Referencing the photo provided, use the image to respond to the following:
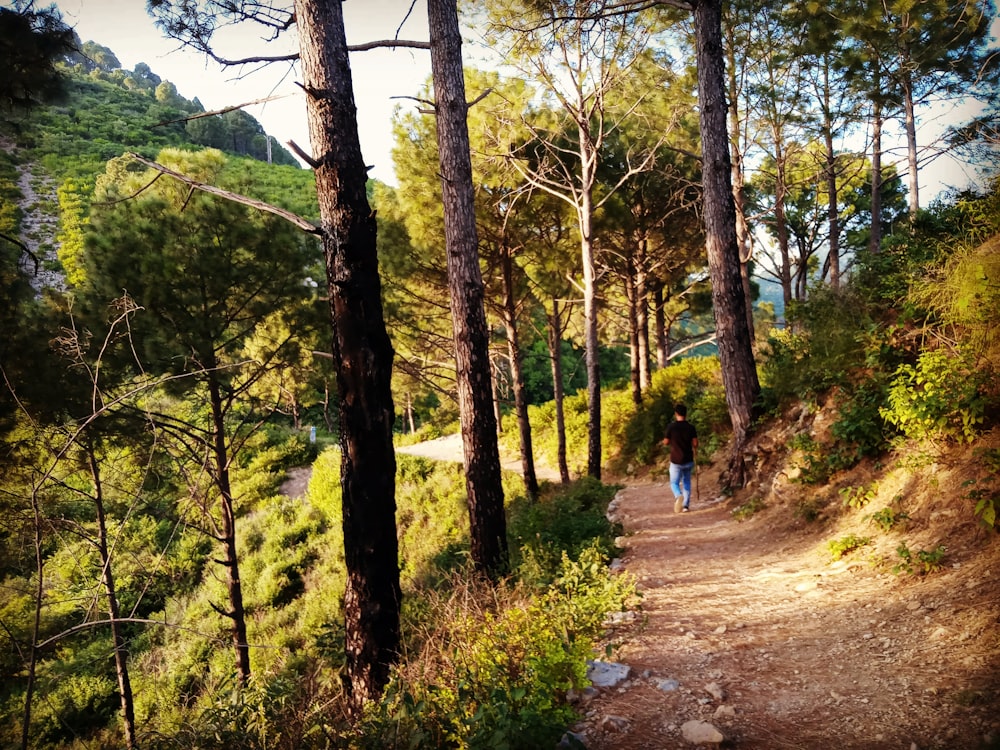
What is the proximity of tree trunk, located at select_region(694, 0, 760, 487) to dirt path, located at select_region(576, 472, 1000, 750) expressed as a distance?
11.0 feet

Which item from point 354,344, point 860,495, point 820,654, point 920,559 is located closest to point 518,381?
point 860,495

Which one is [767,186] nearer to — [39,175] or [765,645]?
[765,645]

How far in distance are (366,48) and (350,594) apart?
448 cm

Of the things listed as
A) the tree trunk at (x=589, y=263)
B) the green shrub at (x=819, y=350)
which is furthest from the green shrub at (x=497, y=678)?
the tree trunk at (x=589, y=263)

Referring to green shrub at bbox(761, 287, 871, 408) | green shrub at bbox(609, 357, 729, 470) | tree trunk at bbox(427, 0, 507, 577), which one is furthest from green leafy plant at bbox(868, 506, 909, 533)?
green shrub at bbox(609, 357, 729, 470)

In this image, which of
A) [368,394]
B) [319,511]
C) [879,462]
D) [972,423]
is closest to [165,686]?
[319,511]

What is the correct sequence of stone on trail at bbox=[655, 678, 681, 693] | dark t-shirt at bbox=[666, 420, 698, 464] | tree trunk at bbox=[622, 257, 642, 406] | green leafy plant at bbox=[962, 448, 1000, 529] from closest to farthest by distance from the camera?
stone on trail at bbox=[655, 678, 681, 693] → green leafy plant at bbox=[962, 448, 1000, 529] → dark t-shirt at bbox=[666, 420, 698, 464] → tree trunk at bbox=[622, 257, 642, 406]

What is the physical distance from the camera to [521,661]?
306 cm

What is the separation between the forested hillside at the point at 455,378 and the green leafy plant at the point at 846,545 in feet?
0.20

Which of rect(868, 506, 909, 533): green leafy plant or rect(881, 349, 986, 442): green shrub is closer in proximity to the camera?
rect(881, 349, 986, 442): green shrub

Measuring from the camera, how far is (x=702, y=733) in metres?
2.59

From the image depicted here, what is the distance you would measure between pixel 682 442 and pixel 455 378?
3746 millimetres

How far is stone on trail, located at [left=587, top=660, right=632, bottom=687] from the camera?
321 cm

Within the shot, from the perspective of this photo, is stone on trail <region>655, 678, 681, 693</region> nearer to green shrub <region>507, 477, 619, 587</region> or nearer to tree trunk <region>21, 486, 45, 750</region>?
green shrub <region>507, 477, 619, 587</region>
